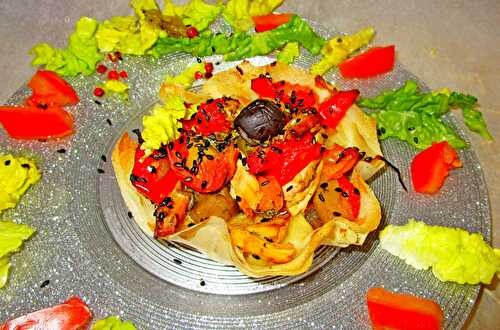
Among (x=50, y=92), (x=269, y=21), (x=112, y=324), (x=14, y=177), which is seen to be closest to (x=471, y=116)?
(x=269, y=21)

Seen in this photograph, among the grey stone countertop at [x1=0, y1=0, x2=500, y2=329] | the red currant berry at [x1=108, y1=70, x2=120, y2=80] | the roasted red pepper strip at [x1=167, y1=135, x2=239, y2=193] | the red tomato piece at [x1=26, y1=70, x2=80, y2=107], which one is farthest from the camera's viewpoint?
the grey stone countertop at [x1=0, y1=0, x2=500, y2=329]

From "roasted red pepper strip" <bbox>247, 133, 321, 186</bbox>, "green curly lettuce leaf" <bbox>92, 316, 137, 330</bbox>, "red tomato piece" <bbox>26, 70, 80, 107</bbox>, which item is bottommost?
"green curly lettuce leaf" <bbox>92, 316, 137, 330</bbox>

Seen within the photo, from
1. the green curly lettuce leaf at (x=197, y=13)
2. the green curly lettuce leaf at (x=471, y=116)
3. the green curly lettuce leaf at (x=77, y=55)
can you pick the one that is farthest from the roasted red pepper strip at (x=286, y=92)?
the green curly lettuce leaf at (x=77, y=55)

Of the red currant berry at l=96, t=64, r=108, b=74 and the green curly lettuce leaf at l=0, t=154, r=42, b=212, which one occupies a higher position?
the red currant berry at l=96, t=64, r=108, b=74

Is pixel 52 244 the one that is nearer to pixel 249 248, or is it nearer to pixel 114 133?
pixel 114 133

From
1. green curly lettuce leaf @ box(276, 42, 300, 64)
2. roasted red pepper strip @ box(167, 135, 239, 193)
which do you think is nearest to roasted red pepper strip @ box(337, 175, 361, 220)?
roasted red pepper strip @ box(167, 135, 239, 193)

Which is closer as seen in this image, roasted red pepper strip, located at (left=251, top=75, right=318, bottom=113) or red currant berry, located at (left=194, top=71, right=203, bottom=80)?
roasted red pepper strip, located at (left=251, top=75, right=318, bottom=113)

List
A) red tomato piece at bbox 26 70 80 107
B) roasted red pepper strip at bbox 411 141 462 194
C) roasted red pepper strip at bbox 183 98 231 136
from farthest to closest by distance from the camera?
red tomato piece at bbox 26 70 80 107 < roasted red pepper strip at bbox 411 141 462 194 < roasted red pepper strip at bbox 183 98 231 136

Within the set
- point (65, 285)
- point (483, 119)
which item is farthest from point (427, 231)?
point (65, 285)

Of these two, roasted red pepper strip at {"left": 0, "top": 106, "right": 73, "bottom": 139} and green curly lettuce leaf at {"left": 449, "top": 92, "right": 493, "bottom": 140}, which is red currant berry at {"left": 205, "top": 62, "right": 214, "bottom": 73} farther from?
green curly lettuce leaf at {"left": 449, "top": 92, "right": 493, "bottom": 140}
